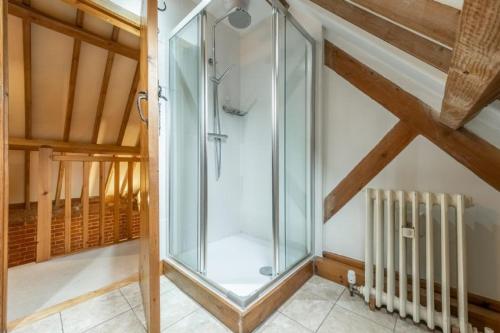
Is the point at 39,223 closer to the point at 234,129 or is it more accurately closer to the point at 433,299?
the point at 234,129

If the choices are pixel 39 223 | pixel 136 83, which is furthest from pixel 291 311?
pixel 136 83

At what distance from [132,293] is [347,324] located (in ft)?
4.93

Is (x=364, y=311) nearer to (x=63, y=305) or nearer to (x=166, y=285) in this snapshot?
(x=166, y=285)

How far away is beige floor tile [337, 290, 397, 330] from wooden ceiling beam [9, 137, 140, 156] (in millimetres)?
3387

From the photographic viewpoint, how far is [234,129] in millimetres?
2639

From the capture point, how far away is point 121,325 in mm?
1292

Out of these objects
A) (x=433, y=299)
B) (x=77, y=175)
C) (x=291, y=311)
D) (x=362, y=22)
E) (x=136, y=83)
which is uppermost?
(x=136, y=83)

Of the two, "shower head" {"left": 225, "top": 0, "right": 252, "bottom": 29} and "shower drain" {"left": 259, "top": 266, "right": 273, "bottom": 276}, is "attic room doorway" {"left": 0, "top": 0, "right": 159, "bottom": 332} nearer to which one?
"shower head" {"left": 225, "top": 0, "right": 252, "bottom": 29}

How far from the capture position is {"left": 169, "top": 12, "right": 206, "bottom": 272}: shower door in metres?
1.72

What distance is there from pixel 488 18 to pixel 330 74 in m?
1.61

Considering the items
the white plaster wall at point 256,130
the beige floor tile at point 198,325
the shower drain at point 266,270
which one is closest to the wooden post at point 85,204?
the white plaster wall at point 256,130

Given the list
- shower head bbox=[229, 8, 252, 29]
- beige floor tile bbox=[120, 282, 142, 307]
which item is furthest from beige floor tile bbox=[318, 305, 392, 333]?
shower head bbox=[229, 8, 252, 29]

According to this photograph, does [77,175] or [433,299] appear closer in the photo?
[433,299]

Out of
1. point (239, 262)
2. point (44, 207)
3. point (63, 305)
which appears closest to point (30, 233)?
point (44, 207)
